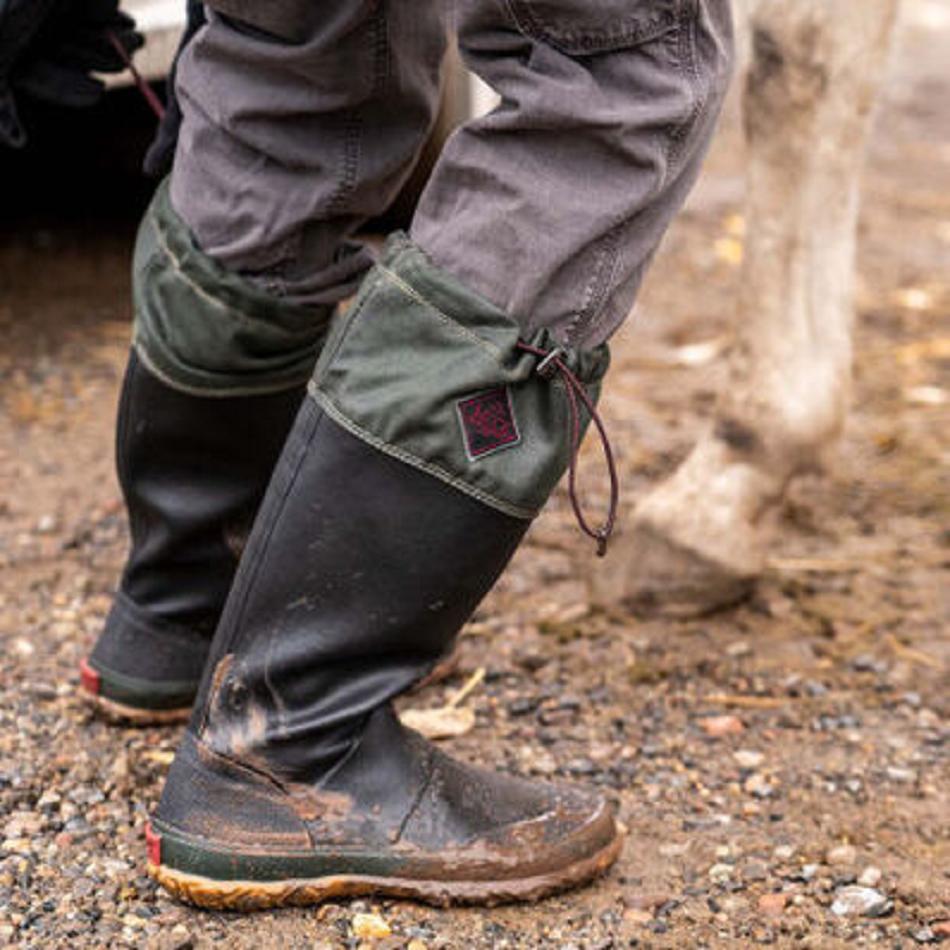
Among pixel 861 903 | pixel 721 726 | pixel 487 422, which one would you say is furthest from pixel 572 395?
pixel 721 726

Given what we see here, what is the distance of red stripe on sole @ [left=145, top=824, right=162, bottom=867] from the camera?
147 centimetres

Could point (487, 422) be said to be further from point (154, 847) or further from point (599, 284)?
point (154, 847)

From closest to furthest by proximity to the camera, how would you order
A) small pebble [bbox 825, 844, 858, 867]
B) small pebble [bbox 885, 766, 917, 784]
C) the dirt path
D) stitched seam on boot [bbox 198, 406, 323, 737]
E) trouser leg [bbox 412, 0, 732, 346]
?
trouser leg [bbox 412, 0, 732, 346] < stitched seam on boot [bbox 198, 406, 323, 737] < the dirt path < small pebble [bbox 825, 844, 858, 867] < small pebble [bbox 885, 766, 917, 784]

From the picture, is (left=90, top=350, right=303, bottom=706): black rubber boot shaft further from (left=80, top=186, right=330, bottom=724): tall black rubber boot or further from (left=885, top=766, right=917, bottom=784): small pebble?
(left=885, top=766, right=917, bottom=784): small pebble

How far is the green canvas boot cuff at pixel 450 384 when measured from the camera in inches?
51.8

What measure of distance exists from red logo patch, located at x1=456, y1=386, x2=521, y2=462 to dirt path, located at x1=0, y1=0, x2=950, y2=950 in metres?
0.42

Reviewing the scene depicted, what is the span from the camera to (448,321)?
132 centimetres

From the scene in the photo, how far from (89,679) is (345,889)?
44 cm

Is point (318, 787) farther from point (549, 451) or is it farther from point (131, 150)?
point (131, 150)

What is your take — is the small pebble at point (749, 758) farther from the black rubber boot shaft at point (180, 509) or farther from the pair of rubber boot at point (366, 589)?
the black rubber boot shaft at point (180, 509)

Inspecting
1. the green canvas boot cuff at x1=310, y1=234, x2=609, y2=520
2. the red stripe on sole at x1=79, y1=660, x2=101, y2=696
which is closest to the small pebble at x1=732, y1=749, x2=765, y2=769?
the green canvas boot cuff at x1=310, y1=234, x2=609, y2=520

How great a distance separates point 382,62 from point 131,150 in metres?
1.93

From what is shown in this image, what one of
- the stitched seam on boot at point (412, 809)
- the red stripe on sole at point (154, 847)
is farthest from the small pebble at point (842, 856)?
the red stripe on sole at point (154, 847)

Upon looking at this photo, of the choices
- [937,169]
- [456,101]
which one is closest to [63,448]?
[456,101]
